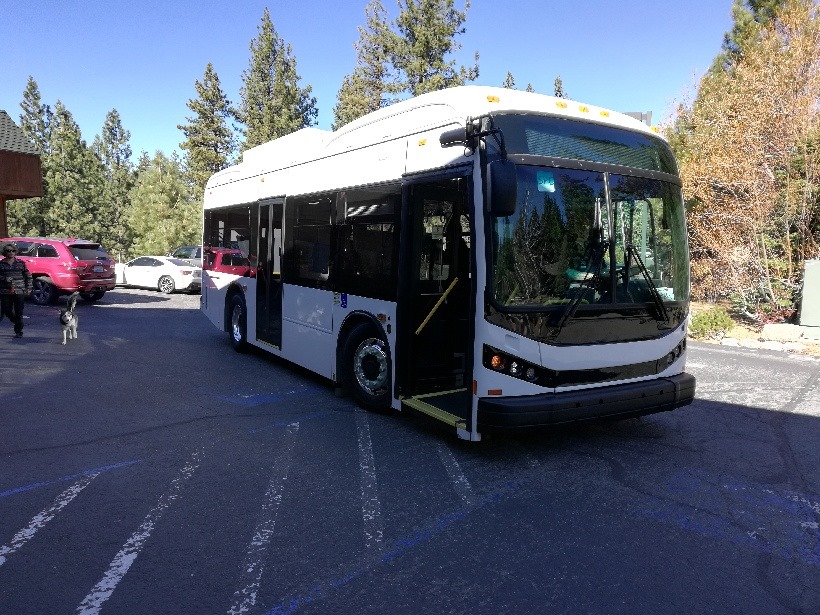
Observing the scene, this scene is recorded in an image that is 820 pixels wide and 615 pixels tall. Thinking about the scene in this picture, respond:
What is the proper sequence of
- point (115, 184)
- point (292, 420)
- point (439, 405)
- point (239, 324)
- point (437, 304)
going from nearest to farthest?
1. point (439, 405)
2. point (437, 304)
3. point (292, 420)
4. point (239, 324)
5. point (115, 184)

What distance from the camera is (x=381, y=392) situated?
254 inches

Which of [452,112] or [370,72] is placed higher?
[370,72]

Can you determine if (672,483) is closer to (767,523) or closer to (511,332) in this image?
(767,523)

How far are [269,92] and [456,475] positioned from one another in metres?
38.5

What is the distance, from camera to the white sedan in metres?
21.4

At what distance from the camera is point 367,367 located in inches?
263

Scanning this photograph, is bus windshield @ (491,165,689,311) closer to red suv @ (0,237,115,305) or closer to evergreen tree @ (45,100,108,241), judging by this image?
red suv @ (0,237,115,305)

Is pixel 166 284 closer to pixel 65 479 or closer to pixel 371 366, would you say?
pixel 371 366

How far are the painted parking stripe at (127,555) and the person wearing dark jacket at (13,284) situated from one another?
8.80 metres

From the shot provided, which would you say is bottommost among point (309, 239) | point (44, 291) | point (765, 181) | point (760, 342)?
point (760, 342)

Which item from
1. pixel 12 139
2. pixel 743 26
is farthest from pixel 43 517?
pixel 743 26

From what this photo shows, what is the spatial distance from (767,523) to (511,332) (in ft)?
7.25

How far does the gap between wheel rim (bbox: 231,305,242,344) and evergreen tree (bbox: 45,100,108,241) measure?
140ft

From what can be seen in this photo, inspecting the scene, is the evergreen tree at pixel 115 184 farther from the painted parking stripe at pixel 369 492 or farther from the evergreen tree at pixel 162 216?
the painted parking stripe at pixel 369 492
